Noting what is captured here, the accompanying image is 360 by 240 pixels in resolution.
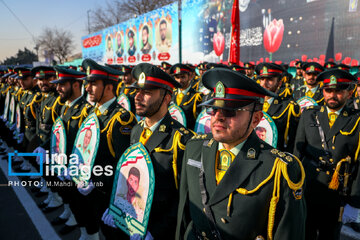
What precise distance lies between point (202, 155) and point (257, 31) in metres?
11.6

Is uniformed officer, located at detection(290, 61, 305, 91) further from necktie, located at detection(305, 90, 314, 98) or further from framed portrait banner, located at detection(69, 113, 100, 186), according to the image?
framed portrait banner, located at detection(69, 113, 100, 186)

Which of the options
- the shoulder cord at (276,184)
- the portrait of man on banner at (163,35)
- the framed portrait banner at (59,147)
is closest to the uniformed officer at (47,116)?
the framed portrait banner at (59,147)

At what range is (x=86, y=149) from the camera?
3312 mm

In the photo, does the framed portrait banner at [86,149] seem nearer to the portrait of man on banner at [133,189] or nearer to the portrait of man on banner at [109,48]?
the portrait of man on banner at [133,189]

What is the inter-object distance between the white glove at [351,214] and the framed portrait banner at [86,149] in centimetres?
349

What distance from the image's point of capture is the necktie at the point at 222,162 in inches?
74.7

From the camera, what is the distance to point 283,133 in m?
4.25

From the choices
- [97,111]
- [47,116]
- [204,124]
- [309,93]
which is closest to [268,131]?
[204,124]

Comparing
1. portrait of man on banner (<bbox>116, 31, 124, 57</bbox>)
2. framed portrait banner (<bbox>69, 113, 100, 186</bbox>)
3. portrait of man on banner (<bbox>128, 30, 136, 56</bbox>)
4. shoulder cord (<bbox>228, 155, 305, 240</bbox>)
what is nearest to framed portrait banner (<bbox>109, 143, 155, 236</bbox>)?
framed portrait banner (<bbox>69, 113, 100, 186</bbox>)

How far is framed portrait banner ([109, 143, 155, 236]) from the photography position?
2.32 m

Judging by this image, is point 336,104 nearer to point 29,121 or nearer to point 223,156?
point 223,156

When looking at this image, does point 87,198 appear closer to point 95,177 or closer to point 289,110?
point 95,177

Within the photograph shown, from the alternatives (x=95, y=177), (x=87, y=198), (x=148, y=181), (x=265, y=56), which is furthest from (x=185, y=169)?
(x=265, y=56)

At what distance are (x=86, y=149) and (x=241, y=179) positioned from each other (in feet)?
7.34
